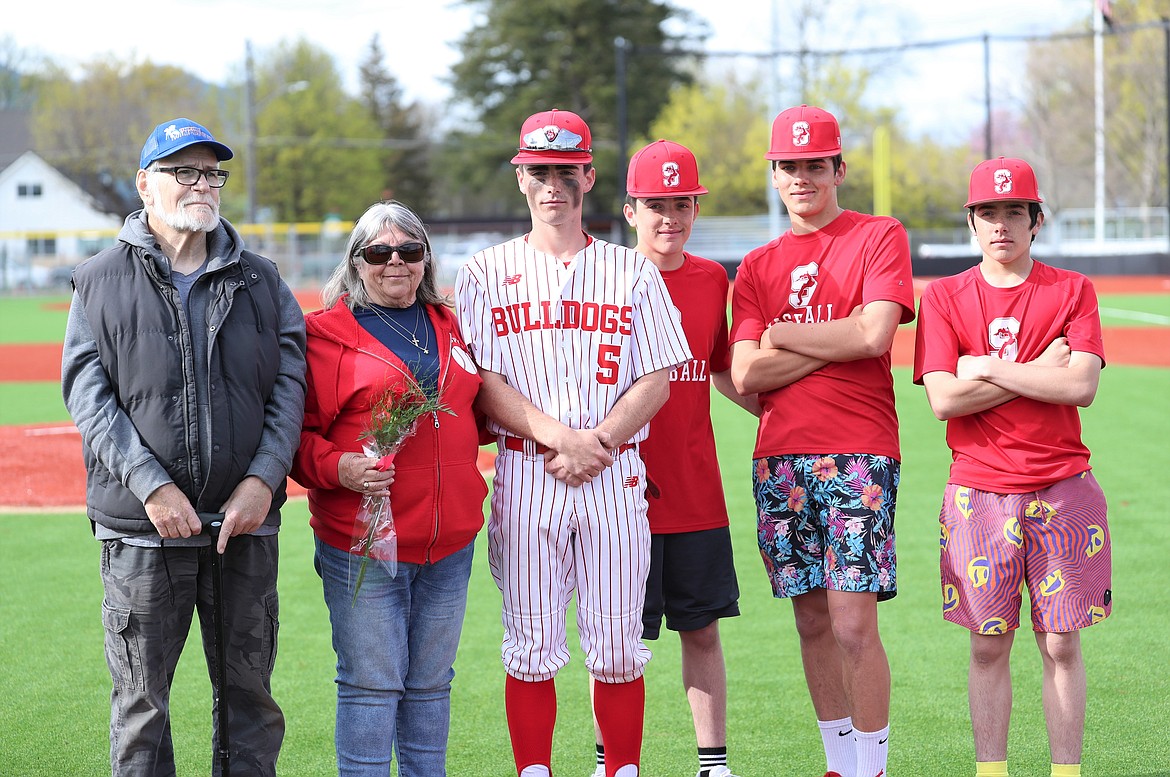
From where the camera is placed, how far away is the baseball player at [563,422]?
12.2 ft

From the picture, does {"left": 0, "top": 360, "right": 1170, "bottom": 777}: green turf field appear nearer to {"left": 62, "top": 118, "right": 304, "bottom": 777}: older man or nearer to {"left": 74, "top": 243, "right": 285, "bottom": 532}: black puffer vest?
{"left": 62, "top": 118, "right": 304, "bottom": 777}: older man

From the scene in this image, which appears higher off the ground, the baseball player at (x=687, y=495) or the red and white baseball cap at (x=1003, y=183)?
the red and white baseball cap at (x=1003, y=183)

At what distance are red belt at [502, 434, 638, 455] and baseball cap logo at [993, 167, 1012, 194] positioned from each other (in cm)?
147

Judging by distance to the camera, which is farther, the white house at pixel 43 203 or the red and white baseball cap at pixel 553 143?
the white house at pixel 43 203

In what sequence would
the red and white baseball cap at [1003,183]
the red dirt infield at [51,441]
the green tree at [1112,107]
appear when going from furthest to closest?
the green tree at [1112,107], the red dirt infield at [51,441], the red and white baseball cap at [1003,183]

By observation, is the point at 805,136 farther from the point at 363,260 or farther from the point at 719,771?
the point at 719,771

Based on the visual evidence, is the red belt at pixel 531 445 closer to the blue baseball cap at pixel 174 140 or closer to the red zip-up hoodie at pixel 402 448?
the red zip-up hoodie at pixel 402 448

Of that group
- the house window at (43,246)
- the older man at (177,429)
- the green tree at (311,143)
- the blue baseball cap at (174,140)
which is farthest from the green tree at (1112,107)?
the older man at (177,429)

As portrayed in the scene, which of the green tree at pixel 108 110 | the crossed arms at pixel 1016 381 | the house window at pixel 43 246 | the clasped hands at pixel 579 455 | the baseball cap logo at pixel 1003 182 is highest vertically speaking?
the green tree at pixel 108 110

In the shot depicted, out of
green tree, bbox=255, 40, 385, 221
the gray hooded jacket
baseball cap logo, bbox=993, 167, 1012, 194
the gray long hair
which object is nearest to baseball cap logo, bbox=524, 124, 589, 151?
the gray long hair

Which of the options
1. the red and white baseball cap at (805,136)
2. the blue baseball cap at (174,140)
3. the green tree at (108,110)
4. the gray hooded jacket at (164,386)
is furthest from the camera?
the green tree at (108,110)

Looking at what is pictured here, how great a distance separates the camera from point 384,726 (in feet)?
11.8

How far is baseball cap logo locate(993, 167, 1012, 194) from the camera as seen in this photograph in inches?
153

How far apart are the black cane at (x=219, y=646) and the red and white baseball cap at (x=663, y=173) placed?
1847 mm
